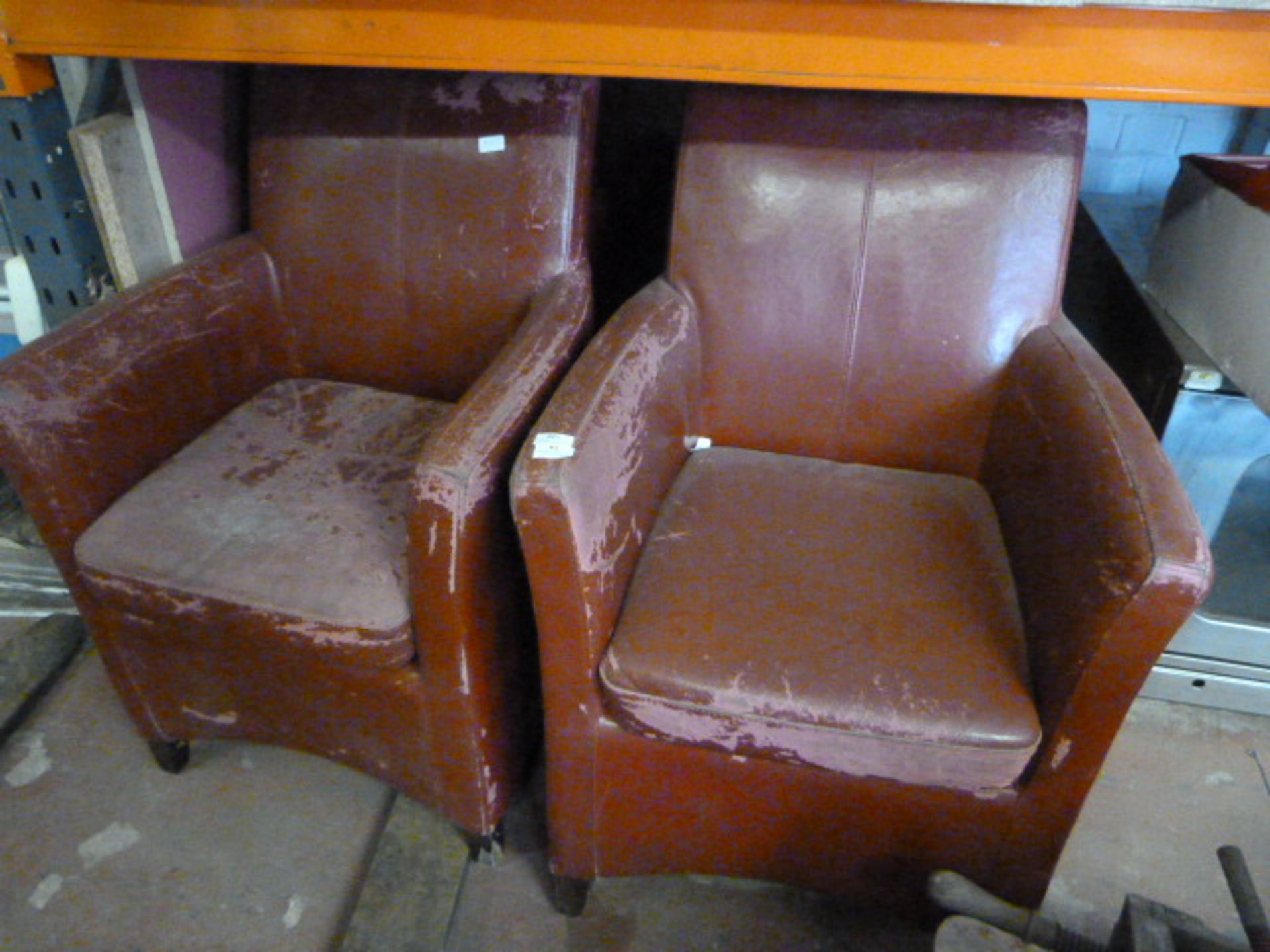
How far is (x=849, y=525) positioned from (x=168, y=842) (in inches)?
40.5

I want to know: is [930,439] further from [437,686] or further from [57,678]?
[57,678]

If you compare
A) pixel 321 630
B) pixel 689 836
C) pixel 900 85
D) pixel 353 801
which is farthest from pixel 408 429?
pixel 900 85

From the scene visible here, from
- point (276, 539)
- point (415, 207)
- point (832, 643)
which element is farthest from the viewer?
point (415, 207)

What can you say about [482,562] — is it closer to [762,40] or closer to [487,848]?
[487,848]

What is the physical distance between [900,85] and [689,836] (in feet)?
2.80

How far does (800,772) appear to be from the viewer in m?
0.96

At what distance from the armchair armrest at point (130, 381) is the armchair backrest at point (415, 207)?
8 centimetres

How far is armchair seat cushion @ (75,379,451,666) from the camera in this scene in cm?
99

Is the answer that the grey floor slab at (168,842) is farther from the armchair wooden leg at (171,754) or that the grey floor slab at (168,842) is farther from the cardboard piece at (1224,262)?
the cardboard piece at (1224,262)

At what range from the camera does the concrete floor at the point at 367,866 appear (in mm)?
1123

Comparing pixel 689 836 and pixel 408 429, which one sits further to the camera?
pixel 408 429

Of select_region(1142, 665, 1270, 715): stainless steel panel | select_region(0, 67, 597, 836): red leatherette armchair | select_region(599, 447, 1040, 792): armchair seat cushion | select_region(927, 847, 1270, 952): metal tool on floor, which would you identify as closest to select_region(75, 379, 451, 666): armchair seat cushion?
select_region(0, 67, 597, 836): red leatherette armchair

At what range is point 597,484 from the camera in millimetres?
901

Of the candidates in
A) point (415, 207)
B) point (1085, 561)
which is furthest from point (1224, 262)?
point (415, 207)
